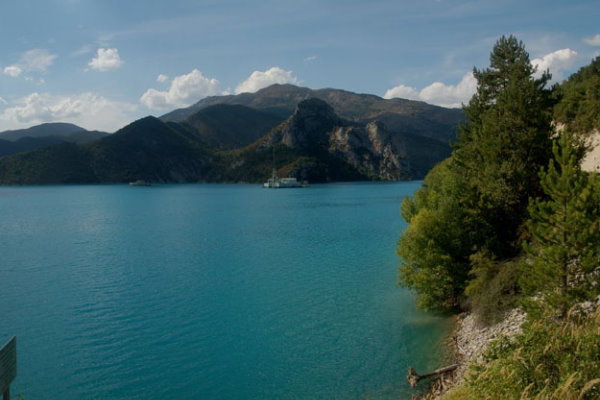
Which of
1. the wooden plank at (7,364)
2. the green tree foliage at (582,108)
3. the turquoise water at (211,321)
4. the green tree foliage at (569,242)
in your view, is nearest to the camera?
the wooden plank at (7,364)

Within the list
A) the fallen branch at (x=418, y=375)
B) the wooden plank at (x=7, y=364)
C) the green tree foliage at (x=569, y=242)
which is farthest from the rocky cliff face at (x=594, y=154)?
the wooden plank at (x=7, y=364)

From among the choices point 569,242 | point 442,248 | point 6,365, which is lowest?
point 442,248

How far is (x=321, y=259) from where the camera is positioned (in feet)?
161

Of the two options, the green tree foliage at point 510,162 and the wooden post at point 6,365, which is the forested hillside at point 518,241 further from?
the wooden post at point 6,365

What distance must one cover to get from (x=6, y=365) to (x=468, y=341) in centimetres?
2071

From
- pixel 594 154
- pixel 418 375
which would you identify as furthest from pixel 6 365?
pixel 594 154

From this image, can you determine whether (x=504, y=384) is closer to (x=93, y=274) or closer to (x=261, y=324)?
(x=261, y=324)

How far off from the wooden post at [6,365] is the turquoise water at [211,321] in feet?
28.8

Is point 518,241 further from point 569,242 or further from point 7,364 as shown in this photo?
point 7,364

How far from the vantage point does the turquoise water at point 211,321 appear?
20.9 m

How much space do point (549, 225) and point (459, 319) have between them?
1019cm

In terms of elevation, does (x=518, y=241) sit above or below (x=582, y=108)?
below

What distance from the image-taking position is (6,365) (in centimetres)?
1162

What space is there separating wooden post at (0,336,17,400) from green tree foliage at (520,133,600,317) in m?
19.6
